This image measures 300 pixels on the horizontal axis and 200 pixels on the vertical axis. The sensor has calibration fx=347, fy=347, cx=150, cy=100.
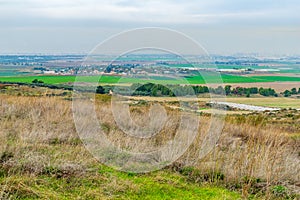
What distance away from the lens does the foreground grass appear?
452 cm

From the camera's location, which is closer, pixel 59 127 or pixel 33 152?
pixel 33 152

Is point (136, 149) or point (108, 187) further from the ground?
point (136, 149)

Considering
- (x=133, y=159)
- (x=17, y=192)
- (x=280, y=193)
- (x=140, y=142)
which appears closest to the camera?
(x=17, y=192)

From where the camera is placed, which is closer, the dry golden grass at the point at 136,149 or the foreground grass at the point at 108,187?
the foreground grass at the point at 108,187

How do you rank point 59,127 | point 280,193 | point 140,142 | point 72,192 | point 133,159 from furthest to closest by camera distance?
point 59,127 < point 140,142 < point 133,159 < point 280,193 < point 72,192

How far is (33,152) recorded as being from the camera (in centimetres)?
591

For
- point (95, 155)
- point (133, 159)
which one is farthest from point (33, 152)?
point (133, 159)

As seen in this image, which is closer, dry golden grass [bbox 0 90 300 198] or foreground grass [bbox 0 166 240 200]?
foreground grass [bbox 0 166 240 200]

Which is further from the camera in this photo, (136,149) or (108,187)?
(136,149)

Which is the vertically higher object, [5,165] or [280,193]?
[5,165]

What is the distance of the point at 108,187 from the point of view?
16.3ft

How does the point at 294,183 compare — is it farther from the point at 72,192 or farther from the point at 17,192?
the point at 17,192

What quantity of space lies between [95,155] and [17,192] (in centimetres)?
216

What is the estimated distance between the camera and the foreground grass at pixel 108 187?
4520mm
